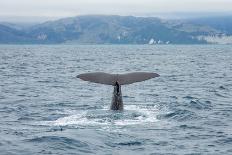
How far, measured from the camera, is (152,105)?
25.1m

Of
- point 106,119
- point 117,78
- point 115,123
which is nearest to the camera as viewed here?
point 115,123

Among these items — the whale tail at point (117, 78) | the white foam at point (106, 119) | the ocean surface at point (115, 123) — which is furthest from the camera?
the whale tail at point (117, 78)

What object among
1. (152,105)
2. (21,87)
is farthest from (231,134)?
(21,87)

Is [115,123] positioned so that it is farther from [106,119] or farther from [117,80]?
[117,80]

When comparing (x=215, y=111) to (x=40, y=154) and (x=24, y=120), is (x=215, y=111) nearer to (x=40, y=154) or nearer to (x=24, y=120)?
(x=24, y=120)

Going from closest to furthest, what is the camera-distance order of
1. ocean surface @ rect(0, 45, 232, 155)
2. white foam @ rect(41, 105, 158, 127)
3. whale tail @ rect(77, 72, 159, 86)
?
ocean surface @ rect(0, 45, 232, 155) → white foam @ rect(41, 105, 158, 127) → whale tail @ rect(77, 72, 159, 86)

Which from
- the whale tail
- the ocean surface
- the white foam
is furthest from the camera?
the whale tail

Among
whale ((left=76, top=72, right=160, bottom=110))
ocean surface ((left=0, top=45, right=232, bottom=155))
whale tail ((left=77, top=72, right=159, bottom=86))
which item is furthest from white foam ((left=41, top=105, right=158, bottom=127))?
whale tail ((left=77, top=72, right=159, bottom=86))

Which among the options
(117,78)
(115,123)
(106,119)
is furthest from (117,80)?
(115,123)

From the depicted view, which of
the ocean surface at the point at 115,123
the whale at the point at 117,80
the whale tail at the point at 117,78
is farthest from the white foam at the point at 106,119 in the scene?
the whale tail at the point at 117,78

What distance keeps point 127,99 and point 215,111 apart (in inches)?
249

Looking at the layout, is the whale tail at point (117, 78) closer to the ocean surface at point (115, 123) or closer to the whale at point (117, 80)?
the whale at point (117, 80)

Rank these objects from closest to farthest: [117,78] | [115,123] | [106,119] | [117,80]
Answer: [115,123]
[106,119]
[117,80]
[117,78]

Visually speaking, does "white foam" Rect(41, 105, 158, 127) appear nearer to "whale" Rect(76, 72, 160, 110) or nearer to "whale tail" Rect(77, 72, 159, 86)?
"whale" Rect(76, 72, 160, 110)
